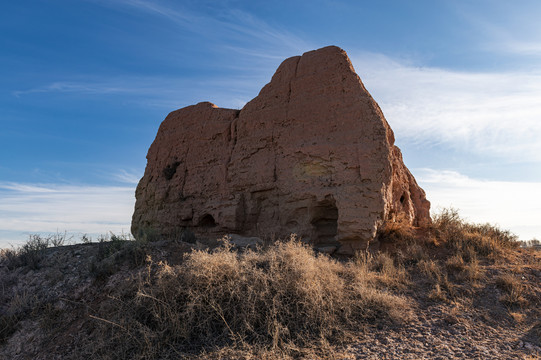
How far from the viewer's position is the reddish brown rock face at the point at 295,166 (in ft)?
27.7

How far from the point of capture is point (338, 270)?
22.7 ft

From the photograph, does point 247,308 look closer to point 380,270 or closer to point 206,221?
point 380,270

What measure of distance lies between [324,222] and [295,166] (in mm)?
1562

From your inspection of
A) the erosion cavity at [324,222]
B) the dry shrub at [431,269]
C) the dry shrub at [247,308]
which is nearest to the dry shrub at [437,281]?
the dry shrub at [431,269]

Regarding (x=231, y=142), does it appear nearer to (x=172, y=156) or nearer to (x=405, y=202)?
(x=172, y=156)

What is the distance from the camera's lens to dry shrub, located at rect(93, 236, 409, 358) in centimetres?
511

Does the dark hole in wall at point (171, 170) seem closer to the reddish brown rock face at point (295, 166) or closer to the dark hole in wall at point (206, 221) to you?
the reddish brown rock face at point (295, 166)

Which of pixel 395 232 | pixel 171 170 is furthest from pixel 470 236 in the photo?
pixel 171 170

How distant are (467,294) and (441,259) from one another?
6.22 feet

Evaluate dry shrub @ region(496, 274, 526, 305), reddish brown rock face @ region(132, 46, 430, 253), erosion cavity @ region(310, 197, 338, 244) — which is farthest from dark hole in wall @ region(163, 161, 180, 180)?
dry shrub @ region(496, 274, 526, 305)

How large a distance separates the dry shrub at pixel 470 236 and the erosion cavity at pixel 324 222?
9.56 ft

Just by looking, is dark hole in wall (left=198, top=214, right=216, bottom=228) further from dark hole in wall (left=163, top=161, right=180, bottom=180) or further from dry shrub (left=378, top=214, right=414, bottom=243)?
dry shrub (left=378, top=214, right=414, bottom=243)

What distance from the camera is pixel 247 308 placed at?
17.6 ft

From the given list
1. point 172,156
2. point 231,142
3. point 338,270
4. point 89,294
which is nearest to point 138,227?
point 172,156
